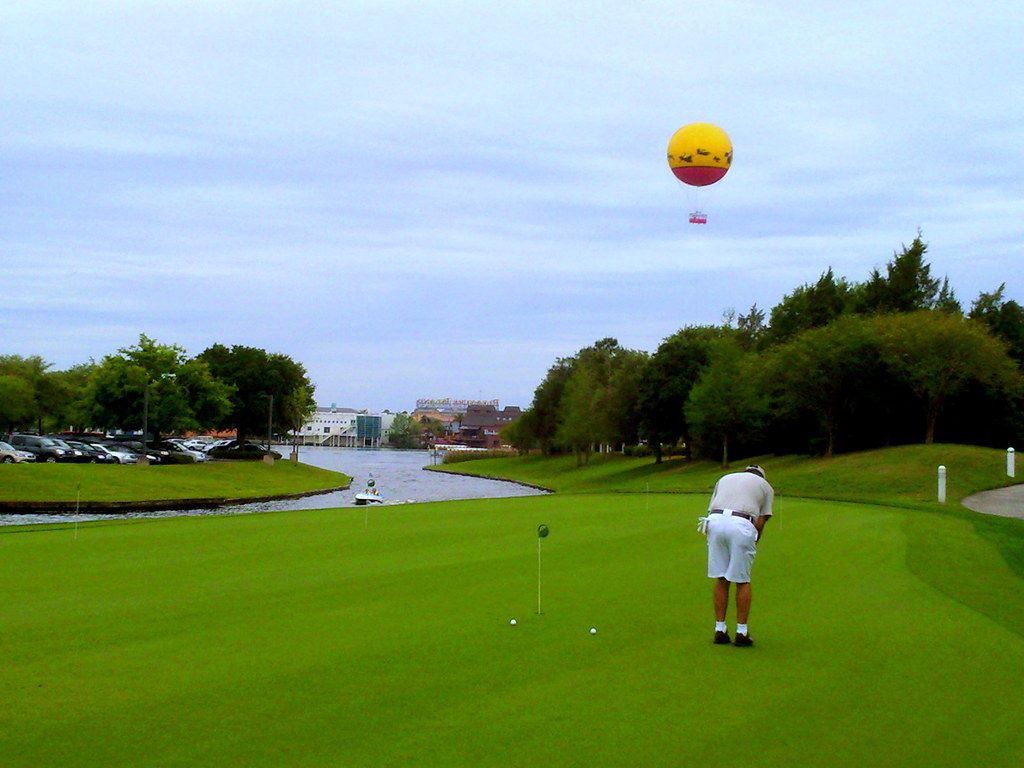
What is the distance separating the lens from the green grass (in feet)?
161

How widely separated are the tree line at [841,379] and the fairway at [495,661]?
39.4 meters

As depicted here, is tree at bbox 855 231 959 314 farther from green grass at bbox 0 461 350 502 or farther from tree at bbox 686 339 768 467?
green grass at bbox 0 461 350 502

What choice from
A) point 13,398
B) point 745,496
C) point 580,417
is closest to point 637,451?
point 580,417

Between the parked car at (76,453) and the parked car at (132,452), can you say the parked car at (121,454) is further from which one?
the parked car at (76,453)

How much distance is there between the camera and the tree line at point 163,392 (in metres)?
77.2

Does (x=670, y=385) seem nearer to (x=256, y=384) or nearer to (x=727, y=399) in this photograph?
(x=727, y=399)

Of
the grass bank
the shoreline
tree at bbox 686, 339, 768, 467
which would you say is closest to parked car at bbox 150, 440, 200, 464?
the shoreline

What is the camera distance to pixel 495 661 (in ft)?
27.1

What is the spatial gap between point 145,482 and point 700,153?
39.9m

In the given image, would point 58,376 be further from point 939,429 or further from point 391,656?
point 391,656

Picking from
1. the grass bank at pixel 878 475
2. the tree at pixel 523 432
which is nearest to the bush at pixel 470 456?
the tree at pixel 523 432

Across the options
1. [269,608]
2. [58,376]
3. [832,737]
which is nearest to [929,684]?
[832,737]

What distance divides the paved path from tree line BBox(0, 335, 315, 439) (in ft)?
175

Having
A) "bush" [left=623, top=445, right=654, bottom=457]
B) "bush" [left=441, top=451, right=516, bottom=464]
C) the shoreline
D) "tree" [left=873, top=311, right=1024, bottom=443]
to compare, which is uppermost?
"tree" [left=873, top=311, right=1024, bottom=443]
